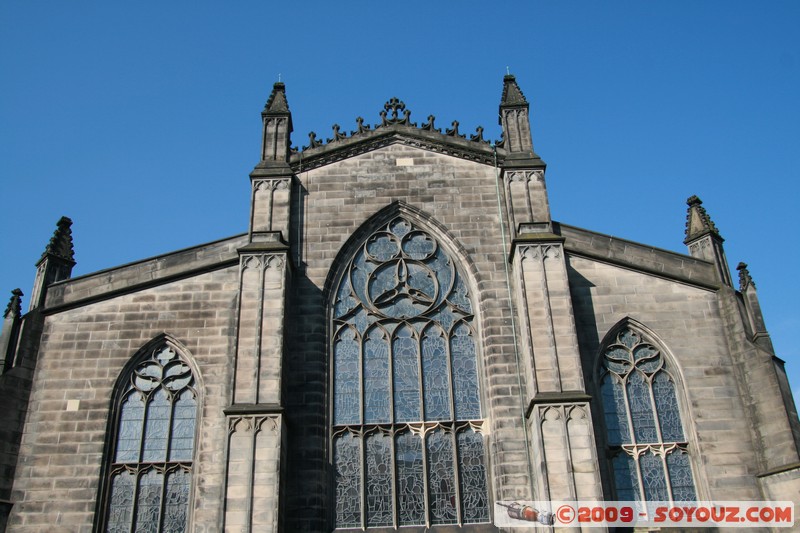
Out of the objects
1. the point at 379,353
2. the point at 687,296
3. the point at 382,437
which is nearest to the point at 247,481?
the point at 382,437

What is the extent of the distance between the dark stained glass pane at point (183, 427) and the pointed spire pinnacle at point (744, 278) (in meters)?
11.7

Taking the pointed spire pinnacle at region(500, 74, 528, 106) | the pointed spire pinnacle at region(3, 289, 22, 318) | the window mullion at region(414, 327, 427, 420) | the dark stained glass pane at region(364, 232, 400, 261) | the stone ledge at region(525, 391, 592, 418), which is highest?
the pointed spire pinnacle at region(500, 74, 528, 106)

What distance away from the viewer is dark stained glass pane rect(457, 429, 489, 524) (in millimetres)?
15453

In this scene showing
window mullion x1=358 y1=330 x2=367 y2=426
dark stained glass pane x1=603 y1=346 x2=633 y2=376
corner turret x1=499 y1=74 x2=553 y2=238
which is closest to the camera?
window mullion x1=358 y1=330 x2=367 y2=426

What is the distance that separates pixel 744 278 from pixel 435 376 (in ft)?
22.8

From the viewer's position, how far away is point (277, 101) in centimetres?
1995

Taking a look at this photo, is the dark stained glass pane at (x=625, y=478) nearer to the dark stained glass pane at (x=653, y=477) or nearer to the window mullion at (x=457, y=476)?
the dark stained glass pane at (x=653, y=477)

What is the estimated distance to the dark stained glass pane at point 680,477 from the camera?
15527mm

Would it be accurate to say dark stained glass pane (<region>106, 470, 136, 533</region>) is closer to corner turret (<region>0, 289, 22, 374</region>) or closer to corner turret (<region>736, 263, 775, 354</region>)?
corner turret (<region>0, 289, 22, 374</region>)

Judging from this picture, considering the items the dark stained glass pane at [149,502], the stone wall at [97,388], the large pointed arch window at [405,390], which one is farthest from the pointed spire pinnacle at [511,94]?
the dark stained glass pane at [149,502]

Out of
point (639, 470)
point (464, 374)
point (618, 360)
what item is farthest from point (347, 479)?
point (618, 360)

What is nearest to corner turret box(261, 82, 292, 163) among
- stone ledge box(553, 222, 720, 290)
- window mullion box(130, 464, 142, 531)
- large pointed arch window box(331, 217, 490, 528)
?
large pointed arch window box(331, 217, 490, 528)

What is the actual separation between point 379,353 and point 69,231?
305 inches

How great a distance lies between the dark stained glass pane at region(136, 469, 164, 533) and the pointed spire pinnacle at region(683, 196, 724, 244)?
12474 millimetres
